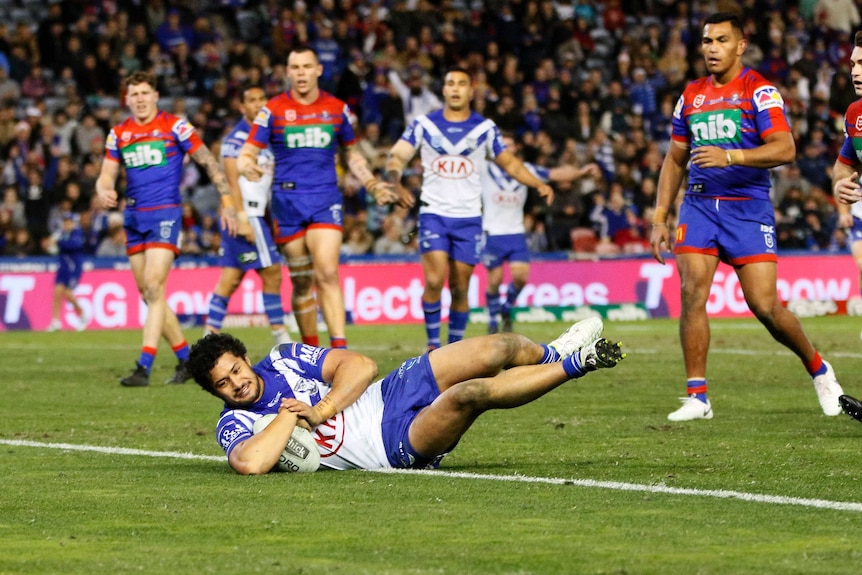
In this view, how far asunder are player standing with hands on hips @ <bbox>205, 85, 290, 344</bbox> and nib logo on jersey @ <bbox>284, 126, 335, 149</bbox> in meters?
1.30

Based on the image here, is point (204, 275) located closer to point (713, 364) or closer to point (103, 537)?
point (713, 364)

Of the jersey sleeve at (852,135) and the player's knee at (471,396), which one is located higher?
the jersey sleeve at (852,135)

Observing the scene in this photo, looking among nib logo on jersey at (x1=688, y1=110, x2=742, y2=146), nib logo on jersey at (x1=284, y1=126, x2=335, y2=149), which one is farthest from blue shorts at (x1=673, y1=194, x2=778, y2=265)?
nib logo on jersey at (x1=284, y1=126, x2=335, y2=149)

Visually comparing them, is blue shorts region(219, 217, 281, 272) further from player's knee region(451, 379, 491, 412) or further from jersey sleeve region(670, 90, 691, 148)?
→ player's knee region(451, 379, 491, 412)

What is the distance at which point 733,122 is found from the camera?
9531mm

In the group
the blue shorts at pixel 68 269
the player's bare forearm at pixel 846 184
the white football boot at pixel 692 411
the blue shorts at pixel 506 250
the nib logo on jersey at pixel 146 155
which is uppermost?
the nib logo on jersey at pixel 146 155

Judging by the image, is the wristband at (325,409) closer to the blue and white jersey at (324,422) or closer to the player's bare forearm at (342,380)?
the player's bare forearm at (342,380)

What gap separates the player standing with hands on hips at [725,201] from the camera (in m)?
9.49

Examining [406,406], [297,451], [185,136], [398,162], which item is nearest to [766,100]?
[406,406]

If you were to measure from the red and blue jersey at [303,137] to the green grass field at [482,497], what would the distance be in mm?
2534

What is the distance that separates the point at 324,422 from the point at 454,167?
717 cm

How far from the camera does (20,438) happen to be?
9.24 m

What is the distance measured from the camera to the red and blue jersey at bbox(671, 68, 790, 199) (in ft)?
30.9

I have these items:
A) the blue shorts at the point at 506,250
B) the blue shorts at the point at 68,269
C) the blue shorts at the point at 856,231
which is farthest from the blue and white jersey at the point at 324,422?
the blue shorts at the point at 68,269
